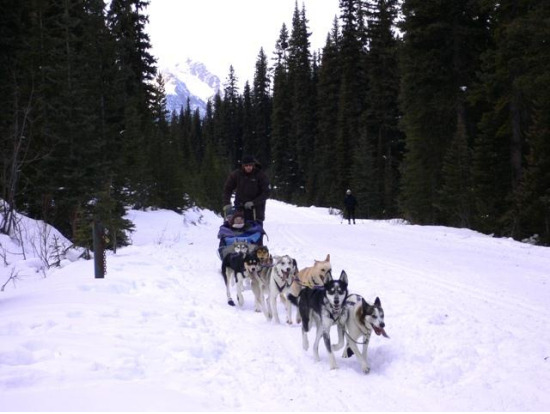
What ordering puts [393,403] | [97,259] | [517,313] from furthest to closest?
[97,259]
[517,313]
[393,403]

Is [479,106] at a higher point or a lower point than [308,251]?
higher

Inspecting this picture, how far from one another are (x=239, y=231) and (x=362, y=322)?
567 centimetres

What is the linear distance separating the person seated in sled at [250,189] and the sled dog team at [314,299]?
1459 millimetres

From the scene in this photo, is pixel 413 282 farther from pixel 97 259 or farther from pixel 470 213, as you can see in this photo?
pixel 470 213

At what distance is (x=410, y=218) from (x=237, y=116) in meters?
69.6

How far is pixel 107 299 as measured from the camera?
6.65 m

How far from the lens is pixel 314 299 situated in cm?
562

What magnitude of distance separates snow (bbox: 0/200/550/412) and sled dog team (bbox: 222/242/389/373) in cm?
25

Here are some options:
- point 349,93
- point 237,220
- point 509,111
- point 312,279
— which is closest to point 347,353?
point 312,279

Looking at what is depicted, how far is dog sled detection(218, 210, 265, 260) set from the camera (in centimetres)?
1021

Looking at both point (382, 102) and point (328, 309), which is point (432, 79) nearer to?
point (382, 102)

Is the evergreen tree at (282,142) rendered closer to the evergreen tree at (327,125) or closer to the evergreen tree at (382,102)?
the evergreen tree at (327,125)

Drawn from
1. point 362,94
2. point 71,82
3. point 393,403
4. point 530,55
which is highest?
point 362,94

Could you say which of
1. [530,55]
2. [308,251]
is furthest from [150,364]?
[530,55]
